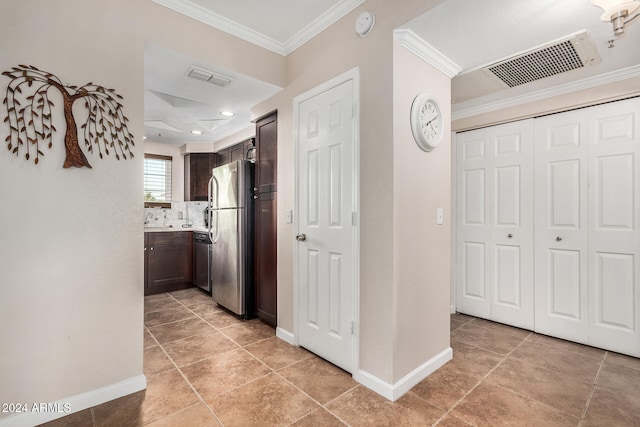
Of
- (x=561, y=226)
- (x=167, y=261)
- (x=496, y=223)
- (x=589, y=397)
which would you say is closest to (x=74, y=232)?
(x=167, y=261)

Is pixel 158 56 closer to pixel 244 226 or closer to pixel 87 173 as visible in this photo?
pixel 87 173

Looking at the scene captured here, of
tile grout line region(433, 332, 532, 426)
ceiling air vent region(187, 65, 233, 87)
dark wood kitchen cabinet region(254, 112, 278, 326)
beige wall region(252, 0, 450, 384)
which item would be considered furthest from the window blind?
tile grout line region(433, 332, 532, 426)

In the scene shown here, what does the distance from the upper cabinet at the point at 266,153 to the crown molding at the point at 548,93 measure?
6.58 ft

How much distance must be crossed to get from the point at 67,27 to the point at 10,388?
1999mm

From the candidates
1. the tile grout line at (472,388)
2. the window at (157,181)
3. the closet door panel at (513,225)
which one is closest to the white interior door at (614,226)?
the closet door panel at (513,225)

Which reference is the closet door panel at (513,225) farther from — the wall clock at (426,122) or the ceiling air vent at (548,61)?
the wall clock at (426,122)

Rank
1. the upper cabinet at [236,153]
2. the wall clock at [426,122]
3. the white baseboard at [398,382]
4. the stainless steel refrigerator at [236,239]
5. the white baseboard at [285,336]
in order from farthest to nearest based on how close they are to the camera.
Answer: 1. the upper cabinet at [236,153]
2. the stainless steel refrigerator at [236,239]
3. the white baseboard at [285,336]
4. the wall clock at [426,122]
5. the white baseboard at [398,382]

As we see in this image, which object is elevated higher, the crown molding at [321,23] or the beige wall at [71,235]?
the crown molding at [321,23]

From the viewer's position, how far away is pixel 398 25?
1837 mm

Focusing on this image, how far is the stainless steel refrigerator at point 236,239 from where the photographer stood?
326 cm

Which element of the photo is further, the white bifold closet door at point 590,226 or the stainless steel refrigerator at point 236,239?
the stainless steel refrigerator at point 236,239

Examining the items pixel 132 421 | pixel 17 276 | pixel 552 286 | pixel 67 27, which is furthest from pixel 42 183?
pixel 552 286

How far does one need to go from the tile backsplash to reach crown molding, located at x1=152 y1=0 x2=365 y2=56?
11.5 feet

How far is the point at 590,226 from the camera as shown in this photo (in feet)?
8.65
